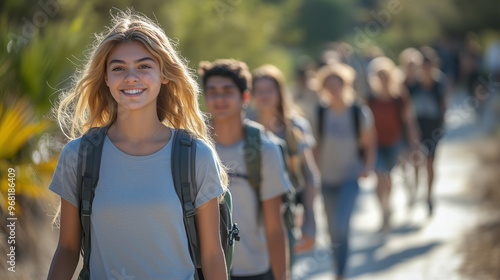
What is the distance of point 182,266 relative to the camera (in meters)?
2.87

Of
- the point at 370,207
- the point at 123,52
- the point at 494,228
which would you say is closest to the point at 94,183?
the point at 123,52

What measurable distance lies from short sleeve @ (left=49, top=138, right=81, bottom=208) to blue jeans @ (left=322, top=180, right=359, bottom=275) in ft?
15.0

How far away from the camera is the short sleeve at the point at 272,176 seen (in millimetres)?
4328

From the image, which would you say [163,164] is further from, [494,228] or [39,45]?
[494,228]

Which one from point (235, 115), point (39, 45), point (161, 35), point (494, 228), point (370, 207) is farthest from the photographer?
point (370, 207)

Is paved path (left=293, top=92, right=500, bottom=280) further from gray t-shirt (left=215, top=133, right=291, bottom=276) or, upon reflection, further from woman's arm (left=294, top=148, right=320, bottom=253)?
gray t-shirt (left=215, top=133, right=291, bottom=276)

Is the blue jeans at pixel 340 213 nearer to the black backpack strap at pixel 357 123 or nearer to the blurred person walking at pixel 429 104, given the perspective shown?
the black backpack strap at pixel 357 123

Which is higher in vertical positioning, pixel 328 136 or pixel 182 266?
pixel 328 136

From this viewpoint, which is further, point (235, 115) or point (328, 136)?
point (328, 136)

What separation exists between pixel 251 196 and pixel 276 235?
10.1 inches

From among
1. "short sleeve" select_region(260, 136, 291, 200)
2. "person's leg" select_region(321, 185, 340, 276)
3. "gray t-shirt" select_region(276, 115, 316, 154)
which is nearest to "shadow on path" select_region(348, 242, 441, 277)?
"person's leg" select_region(321, 185, 340, 276)

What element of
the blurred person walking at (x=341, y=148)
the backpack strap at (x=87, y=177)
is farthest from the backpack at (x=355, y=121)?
the backpack strap at (x=87, y=177)

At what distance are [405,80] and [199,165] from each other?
9291 millimetres

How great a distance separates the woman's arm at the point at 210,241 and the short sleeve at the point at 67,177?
44cm
